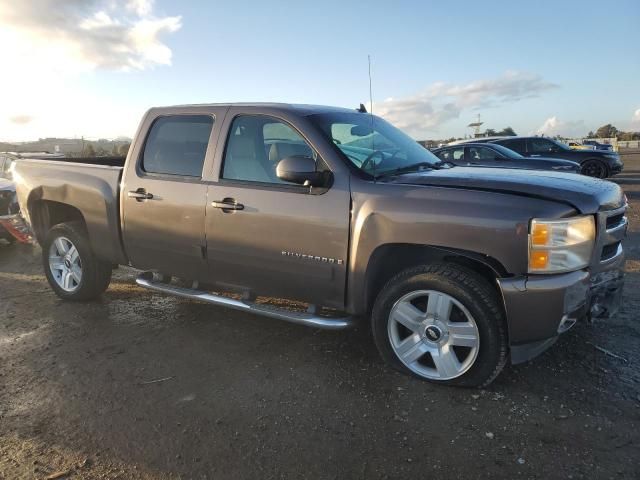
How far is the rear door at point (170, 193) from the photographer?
13.8ft

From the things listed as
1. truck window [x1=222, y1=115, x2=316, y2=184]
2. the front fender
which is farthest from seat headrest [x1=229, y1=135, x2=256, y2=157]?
the front fender

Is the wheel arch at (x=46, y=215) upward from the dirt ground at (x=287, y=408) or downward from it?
upward

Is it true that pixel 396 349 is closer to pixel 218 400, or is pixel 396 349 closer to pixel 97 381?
pixel 218 400

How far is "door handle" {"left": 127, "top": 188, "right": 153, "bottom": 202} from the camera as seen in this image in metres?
4.43

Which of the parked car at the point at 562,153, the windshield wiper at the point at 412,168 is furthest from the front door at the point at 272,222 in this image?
the parked car at the point at 562,153

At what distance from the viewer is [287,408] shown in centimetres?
319

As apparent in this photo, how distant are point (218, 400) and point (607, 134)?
316ft

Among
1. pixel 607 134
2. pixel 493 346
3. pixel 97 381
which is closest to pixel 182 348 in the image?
pixel 97 381

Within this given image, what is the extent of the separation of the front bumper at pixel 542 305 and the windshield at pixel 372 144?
126 centimetres

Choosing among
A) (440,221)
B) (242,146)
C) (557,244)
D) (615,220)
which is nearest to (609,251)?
(615,220)

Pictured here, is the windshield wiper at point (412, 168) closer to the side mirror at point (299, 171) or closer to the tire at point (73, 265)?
the side mirror at point (299, 171)

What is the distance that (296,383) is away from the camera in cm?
350

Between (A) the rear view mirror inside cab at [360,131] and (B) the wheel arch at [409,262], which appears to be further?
(A) the rear view mirror inside cab at [360,131]

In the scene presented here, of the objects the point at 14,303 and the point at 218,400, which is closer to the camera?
the point at 218,400
